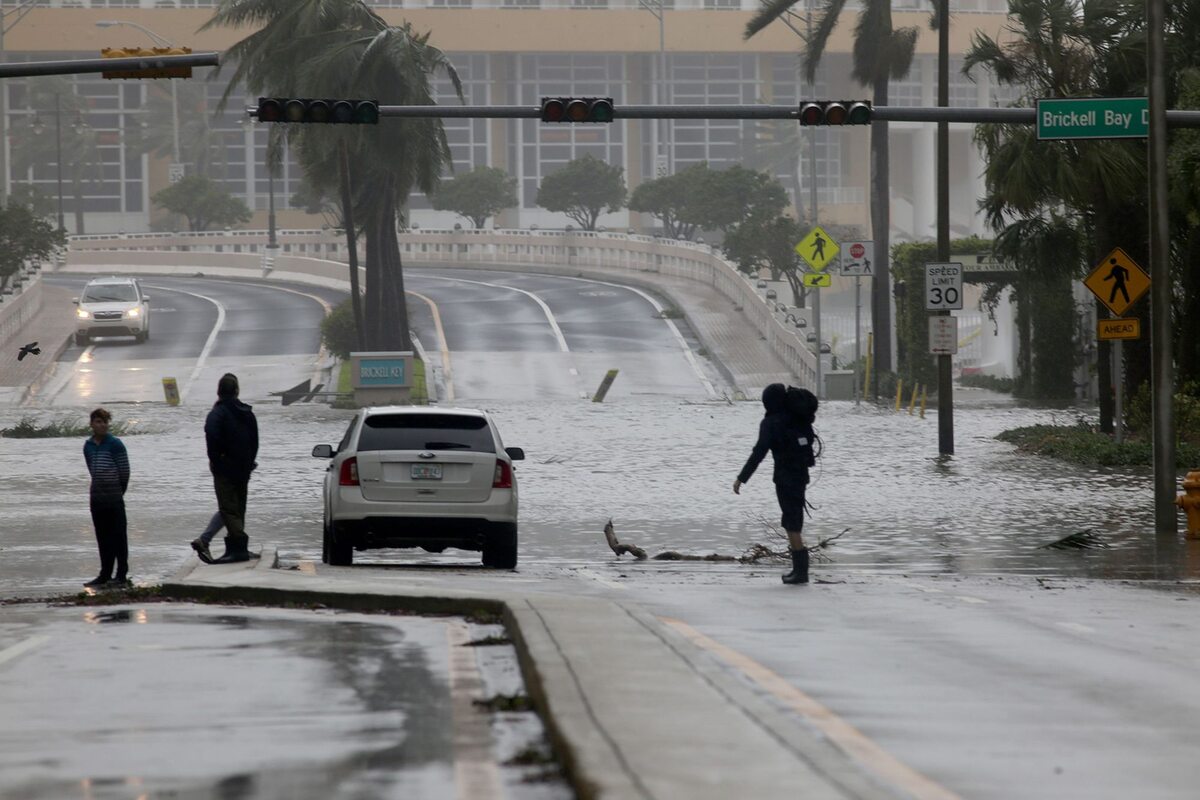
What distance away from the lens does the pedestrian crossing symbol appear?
25.3 m

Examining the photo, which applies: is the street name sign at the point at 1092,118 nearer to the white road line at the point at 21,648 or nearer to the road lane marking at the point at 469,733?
the road lane marking at the point at 469,733

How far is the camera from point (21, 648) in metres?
11.5

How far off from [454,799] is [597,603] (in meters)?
6.03

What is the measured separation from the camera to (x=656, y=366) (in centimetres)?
5644

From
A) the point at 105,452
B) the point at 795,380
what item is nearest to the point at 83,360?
the point at 795,380

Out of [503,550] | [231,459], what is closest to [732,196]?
[503,550]

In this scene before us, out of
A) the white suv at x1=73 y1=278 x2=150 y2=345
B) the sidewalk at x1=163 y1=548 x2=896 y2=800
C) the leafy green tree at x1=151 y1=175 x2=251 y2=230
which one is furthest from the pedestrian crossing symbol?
A: the leafy green tree at x1=151 y1=175 x2=251 y2=230

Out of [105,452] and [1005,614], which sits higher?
[105,452]

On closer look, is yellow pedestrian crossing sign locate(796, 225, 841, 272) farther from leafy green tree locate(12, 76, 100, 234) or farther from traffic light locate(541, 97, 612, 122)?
leafy green tree locate(12, 76, 100, 234)

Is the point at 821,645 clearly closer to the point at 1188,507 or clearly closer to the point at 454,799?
the point at 454,799

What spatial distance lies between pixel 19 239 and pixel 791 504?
190ft

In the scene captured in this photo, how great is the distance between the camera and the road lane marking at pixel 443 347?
5122 cm

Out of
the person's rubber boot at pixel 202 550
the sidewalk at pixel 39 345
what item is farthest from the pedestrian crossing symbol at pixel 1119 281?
the sidewalk at pixel 39 345

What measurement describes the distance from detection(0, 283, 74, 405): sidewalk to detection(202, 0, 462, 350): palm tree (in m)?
9.21
